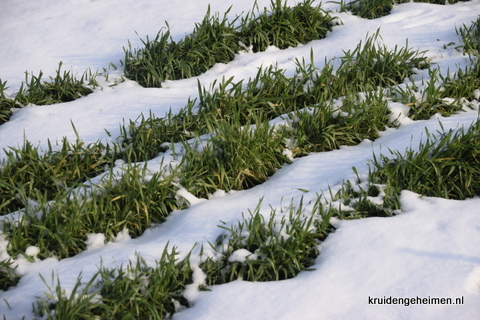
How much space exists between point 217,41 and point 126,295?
2.54m

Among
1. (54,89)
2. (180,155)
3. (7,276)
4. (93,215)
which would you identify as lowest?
(7,276)

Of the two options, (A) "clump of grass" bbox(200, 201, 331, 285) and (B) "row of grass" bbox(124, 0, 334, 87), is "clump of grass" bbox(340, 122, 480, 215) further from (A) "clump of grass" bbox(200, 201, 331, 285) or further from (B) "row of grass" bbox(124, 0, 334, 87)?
(B) "row of grass" bbox(124, 0, 334, 87)

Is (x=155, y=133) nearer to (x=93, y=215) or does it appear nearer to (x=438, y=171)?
(x=93, y=215)

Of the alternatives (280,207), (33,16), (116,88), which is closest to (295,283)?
(280,207)

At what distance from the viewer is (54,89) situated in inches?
139

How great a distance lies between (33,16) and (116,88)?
180cm

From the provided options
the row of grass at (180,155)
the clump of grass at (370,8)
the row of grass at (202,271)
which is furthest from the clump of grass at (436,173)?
the clump of grass at (370,8)

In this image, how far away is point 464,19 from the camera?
4.17 m

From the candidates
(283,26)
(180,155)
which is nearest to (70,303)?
(180,155)

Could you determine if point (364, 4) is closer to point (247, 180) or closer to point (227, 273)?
point (247, 180)

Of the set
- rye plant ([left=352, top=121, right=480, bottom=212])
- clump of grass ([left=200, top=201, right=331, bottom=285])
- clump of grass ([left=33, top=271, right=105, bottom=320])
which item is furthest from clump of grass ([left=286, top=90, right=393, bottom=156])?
clump of grass ([left=33, top=271, right=105, bottom=320])

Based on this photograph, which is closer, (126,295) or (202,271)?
(126,295)

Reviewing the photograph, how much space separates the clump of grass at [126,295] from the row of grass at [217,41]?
204 cm

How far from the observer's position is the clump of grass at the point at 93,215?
225 centimetres
